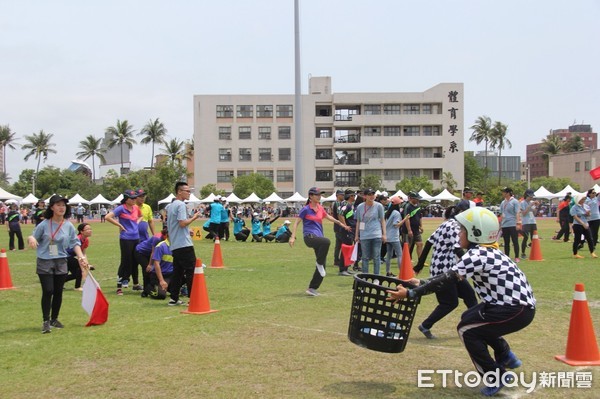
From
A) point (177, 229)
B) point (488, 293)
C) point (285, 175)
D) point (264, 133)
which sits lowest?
point (488, 293)

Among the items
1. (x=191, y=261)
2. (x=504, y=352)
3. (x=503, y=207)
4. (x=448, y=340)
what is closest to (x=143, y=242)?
(x=191, y=261)

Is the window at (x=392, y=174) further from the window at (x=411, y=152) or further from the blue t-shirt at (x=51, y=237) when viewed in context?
the blue t-shirt at (x=51, y=237)

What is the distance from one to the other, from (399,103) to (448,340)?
7369 cm

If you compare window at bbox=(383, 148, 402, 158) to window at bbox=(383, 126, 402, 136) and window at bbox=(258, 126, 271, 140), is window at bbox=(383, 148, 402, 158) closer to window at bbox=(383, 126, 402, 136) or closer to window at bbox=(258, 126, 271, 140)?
window at bbox=(383, 126, 402, 136)

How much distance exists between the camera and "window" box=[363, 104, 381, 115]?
78938mm

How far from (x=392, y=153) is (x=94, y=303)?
7349 cm

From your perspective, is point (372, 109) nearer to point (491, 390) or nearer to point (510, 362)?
point (510, 362)

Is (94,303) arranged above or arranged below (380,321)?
below

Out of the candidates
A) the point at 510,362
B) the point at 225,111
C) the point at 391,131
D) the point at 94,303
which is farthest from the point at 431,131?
the point at 510,362

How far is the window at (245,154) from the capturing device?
8088cm

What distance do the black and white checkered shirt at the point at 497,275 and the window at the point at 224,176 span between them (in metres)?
76.6

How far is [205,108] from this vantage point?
80.2 meters

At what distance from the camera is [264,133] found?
80562 mm

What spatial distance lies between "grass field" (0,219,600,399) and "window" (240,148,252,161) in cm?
7006
